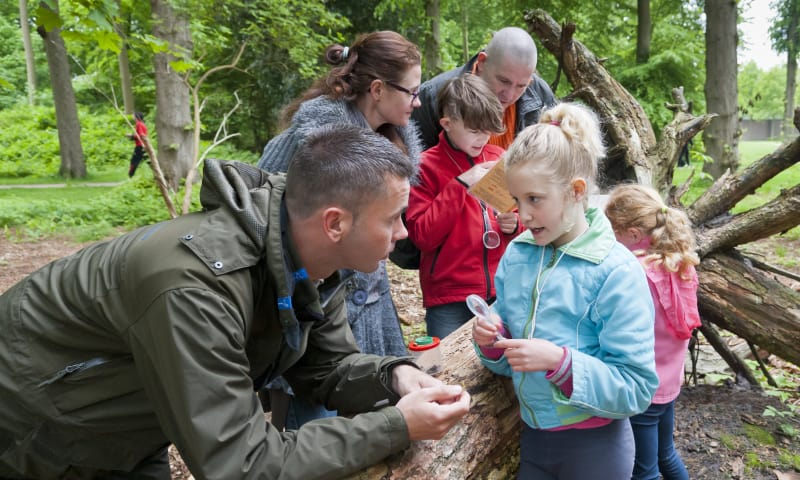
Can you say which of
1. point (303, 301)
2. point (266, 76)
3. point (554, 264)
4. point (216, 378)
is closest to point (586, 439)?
point (554, 264)

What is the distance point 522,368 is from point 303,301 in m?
0.66

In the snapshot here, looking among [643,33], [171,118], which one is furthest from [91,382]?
[643,33]

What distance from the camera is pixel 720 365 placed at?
4.34 metres

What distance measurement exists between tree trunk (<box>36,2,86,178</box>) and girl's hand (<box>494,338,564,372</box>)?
14309 mm

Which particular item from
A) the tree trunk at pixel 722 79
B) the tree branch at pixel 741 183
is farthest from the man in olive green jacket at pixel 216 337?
the tree trunk at pixel 722 79

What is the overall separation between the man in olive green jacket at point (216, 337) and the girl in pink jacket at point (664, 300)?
1.07 m

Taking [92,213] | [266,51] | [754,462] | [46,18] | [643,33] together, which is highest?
[266,51]

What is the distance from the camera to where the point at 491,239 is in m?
2.75

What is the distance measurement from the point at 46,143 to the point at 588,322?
21672 mm

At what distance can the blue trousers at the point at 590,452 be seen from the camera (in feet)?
5.90

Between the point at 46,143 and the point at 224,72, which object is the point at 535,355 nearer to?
the point at 224,72

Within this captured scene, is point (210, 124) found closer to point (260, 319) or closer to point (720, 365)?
point (720, 365)

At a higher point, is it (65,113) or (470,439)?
(65,113)

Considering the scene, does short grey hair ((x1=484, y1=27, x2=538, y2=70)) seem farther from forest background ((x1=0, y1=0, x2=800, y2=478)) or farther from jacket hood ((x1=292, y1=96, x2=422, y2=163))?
forest background ((x1=0, y1=0, x2=800, y2=478))
